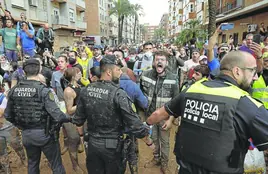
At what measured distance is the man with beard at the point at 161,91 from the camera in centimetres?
→ 364

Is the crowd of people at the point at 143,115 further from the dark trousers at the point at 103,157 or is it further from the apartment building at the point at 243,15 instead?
the apartment building at the point at 243,15

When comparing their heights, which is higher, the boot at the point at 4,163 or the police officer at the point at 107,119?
the police officer at the point at 107,119

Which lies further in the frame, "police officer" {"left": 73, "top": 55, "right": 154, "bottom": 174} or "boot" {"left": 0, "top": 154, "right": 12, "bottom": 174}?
"boot" {"left": 0, "top": 154, "right": 12, "bottom": 174}

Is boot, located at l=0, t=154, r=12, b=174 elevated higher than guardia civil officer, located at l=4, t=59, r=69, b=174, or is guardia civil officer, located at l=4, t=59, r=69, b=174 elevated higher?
guardia civil officer, located at l=4, t=59, r=69, b=174

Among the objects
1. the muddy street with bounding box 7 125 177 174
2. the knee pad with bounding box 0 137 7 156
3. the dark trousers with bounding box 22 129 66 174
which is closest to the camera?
the dark trousers with bounding box 22 129 66 174

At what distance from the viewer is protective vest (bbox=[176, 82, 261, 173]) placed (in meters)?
1.68

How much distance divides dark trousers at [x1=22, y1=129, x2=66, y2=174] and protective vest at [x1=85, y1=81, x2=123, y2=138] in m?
0.78

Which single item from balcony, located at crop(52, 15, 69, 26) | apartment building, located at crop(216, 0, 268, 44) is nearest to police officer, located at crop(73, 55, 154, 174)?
apartment building, located at crop(216, 0, 268, 44)

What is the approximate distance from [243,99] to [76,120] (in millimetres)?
1953

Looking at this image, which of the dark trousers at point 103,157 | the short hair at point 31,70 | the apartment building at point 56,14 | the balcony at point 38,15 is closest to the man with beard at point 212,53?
the dark trousers at point 103,157

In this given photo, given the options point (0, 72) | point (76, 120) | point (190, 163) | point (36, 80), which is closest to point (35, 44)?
point (0, 72)

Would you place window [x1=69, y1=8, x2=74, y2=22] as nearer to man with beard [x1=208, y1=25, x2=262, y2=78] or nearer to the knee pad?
man with beard [x1=208, y1=25, x2=262, y2=78]

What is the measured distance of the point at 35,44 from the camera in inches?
311

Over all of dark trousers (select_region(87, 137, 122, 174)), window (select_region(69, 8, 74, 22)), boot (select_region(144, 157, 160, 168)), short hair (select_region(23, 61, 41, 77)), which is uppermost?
window (select_region(69, 8, 74, 22))
